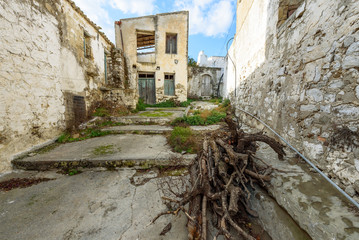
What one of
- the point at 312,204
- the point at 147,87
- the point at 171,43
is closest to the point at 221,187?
the point at 312,204

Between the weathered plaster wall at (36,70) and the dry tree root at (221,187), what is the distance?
3685 millimetres

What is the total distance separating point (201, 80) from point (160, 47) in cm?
667

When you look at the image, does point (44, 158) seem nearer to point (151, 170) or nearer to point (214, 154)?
point (151, 170)

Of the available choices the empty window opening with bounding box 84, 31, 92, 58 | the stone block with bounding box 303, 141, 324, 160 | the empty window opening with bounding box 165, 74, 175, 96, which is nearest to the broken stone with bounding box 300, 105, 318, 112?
the stone block with bounding box 303, 141, 324, 160

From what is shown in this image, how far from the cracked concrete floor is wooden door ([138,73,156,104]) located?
783 cm

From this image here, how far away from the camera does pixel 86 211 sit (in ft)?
5.66

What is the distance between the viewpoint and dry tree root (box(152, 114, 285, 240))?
51.4 inches

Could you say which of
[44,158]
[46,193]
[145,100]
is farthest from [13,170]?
[145,100]

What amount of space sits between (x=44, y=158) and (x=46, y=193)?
1.09 meters

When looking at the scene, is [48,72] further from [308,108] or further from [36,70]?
[308,108]

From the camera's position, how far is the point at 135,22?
29.1ft

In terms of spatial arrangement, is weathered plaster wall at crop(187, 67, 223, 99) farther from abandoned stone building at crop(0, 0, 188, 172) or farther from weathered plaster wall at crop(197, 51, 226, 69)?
abandoned stone building at crop(0, 0, 188, 172)

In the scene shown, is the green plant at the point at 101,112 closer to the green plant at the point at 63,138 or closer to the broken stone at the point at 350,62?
the green plant at the point at 63,138

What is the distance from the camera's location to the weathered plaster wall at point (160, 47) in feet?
29.2
